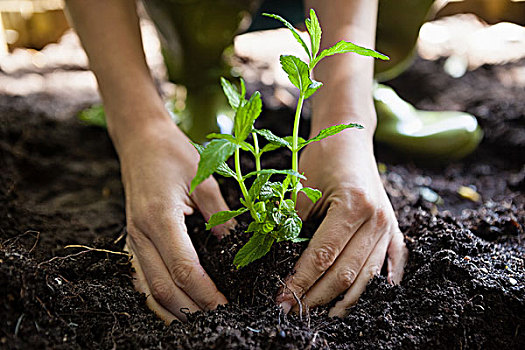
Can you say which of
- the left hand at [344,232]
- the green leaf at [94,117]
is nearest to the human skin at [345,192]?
the left hand at [344,232]

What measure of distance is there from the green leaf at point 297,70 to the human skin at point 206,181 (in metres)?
0.25

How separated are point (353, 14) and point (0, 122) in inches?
53.5

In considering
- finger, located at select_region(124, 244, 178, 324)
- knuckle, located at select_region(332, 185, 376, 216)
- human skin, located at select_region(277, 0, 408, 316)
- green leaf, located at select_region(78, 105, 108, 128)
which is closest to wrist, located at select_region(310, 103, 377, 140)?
human skin, located at select_region(277, 0, 408, 316)

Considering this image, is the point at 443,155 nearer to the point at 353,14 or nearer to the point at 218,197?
the point at 353,14

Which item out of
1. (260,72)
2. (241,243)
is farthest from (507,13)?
(241,243)

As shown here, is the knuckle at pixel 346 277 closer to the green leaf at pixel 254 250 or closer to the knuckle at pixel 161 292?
the green leaf at pixel 254 250

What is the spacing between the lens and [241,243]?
999 mm

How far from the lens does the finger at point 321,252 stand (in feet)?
3.07

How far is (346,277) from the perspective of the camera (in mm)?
962

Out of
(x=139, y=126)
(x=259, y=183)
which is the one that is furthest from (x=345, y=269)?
(x=139, y=126)

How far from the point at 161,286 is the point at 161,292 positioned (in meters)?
0.01

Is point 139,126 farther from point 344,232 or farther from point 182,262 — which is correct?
point 344,232

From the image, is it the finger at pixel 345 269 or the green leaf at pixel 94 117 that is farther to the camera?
the green leaf at pixel 94 117

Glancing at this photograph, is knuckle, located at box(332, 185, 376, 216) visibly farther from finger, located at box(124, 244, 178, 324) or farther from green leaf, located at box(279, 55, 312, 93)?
finger, located at box(124, 244, 178, 324)
